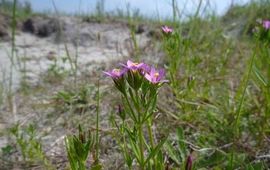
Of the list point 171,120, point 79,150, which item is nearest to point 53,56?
point 171,120

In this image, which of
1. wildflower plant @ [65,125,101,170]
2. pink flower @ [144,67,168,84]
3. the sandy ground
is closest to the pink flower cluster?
pink flower @ [144,67,168,84]

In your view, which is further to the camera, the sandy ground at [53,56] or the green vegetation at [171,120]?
the sandy ground at [53,56]

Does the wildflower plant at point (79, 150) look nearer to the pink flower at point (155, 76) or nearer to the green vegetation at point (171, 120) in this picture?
the green vegetation at point (171, 120)

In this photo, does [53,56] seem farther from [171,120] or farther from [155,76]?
[155,76]

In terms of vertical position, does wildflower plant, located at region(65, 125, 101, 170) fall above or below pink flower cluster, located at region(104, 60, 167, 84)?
below

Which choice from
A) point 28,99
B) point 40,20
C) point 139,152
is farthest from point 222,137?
point 40,20

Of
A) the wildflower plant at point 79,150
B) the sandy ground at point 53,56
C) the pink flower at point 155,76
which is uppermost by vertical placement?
the pink flower at point 155,76

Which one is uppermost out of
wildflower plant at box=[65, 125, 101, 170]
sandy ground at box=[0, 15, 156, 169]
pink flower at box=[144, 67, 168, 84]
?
pink flower at box=[144, 67, 168, 84]

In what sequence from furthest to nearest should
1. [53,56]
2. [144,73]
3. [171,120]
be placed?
[53,56] → [171,120] → [144,73]

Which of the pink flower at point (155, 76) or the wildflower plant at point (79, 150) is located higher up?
the pink flower at point (155, 76)

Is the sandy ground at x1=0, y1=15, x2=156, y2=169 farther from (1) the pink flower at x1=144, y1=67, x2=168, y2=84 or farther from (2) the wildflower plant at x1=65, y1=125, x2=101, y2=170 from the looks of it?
(1) the pink flower at x1=144, y1=67, x2=168, y2=84

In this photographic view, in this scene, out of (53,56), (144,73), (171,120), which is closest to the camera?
(144,73)

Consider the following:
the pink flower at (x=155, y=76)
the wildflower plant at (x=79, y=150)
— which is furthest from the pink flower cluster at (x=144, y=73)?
the wildflower plant at (x=79, y=150)
